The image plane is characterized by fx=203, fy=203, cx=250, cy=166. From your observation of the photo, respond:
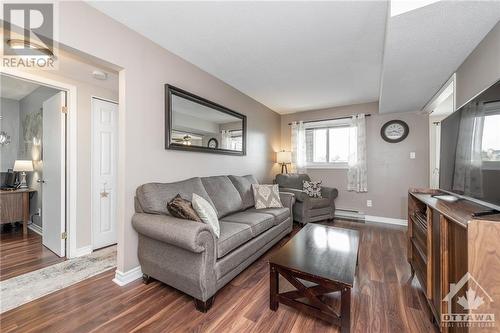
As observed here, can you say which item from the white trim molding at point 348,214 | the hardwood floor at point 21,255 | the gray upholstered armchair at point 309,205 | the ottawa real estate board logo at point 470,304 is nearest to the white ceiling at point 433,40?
the ottawa real estate board logo at point 470,304

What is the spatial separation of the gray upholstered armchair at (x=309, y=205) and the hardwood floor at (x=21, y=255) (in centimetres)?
332

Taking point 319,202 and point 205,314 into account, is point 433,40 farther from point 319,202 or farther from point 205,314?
point 205,314

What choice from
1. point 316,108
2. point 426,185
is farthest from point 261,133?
point 426,185

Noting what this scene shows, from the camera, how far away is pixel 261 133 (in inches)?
171

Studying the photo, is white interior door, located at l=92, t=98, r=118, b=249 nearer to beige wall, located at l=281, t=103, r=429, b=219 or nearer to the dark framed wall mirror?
the dark framed wall mirror

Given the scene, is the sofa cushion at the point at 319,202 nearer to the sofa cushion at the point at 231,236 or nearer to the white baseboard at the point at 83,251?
the sofa cushion at the point at 231,236

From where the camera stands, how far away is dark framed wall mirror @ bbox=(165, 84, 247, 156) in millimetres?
2373

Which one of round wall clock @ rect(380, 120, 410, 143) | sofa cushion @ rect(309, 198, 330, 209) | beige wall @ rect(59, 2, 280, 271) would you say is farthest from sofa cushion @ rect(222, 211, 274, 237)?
round wall clock @ rect(380, 120, 410, 143)

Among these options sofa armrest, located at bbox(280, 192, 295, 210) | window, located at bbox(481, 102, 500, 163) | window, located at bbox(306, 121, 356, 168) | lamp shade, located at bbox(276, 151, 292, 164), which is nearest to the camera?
window, located at bbox(481, 102, 500, 163)

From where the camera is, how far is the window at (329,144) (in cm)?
439

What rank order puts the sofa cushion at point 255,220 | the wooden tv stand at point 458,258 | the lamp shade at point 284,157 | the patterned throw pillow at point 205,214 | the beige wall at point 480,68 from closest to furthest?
the wooden tv stand at point 458,258
the beige wall at point 480,68
the patterned throw pillow at point 205,214
the sofa cushion at point 255,220
the lamp shade at point 284,157

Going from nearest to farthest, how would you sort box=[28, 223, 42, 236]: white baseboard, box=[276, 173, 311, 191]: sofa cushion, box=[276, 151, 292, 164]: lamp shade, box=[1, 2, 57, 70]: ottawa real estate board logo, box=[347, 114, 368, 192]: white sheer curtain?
box=[1, 2, 57, 70]: ottawa real estate board logo
box=[28, 223, 42, 236]: white baseboard
box=[347, 114, 368, 192]: white sheer curtain
box=[276, 173, 311, 191]: sofa cushion
box=[276, 151, 292, 164]: lamp shade

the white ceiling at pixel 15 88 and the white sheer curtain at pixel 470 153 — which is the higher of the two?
the white ceiling at pixel 15 88

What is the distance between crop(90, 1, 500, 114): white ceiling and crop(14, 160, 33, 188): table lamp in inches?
136
